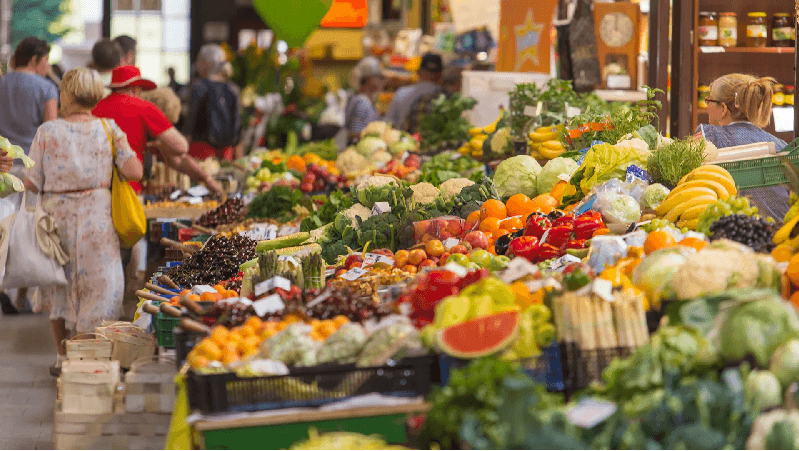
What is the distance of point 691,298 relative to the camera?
9.52ft

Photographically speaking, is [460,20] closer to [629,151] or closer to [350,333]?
[629,151]

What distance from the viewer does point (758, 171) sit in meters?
4.40

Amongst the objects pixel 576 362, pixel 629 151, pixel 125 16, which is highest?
pixel 125 16

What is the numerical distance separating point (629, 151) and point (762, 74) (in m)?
2.96

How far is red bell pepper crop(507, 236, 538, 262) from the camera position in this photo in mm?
4055

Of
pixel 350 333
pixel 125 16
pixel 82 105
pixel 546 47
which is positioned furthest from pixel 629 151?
pixel 125 16

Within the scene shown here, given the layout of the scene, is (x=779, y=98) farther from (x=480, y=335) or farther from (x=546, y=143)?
(x=480, y=335)

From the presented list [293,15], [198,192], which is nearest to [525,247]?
[293,15]

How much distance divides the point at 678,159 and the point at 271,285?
2.07 m

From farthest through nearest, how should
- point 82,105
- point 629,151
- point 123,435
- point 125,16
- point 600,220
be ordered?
point 125,16, point 82,105, point 629,151, point 600,220, point 123,435

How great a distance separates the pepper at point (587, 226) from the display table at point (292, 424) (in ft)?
5.01

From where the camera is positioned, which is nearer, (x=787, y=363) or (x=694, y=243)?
(x=787, y=363)

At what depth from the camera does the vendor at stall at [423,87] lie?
10023 millimetres

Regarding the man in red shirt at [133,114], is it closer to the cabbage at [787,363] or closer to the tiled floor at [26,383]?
the tiled floor at [26,383]
